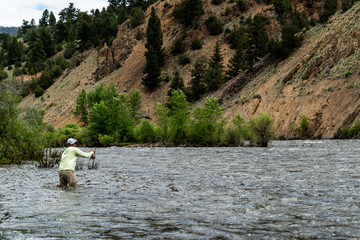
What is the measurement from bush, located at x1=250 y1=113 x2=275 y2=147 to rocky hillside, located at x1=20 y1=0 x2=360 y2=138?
1012 cm

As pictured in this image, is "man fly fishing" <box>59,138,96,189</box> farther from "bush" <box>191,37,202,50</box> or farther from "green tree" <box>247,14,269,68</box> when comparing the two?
"bush" <box>191,37,202,50</box>

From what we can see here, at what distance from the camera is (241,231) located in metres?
9.32

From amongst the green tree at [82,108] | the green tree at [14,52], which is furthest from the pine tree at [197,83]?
the green tree at [14,52]

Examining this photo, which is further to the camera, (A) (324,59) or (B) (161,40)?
(B) (161,40)

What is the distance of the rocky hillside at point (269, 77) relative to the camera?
58.5 metres

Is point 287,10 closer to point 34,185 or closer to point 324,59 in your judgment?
point 324,59

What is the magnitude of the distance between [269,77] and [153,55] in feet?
106

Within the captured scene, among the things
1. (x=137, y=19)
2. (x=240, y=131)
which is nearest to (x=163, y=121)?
Answer: (x=240, y=131)

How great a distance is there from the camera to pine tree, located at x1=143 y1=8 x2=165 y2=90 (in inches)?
3767

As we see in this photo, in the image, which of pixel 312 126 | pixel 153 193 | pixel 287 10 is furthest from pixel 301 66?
pixel 153 193

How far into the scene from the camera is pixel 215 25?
10344 centimetres

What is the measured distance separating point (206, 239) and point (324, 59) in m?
63.7

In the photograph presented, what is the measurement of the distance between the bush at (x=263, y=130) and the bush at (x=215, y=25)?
57446mm

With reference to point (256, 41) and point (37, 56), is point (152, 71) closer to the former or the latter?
point (256, 41)
